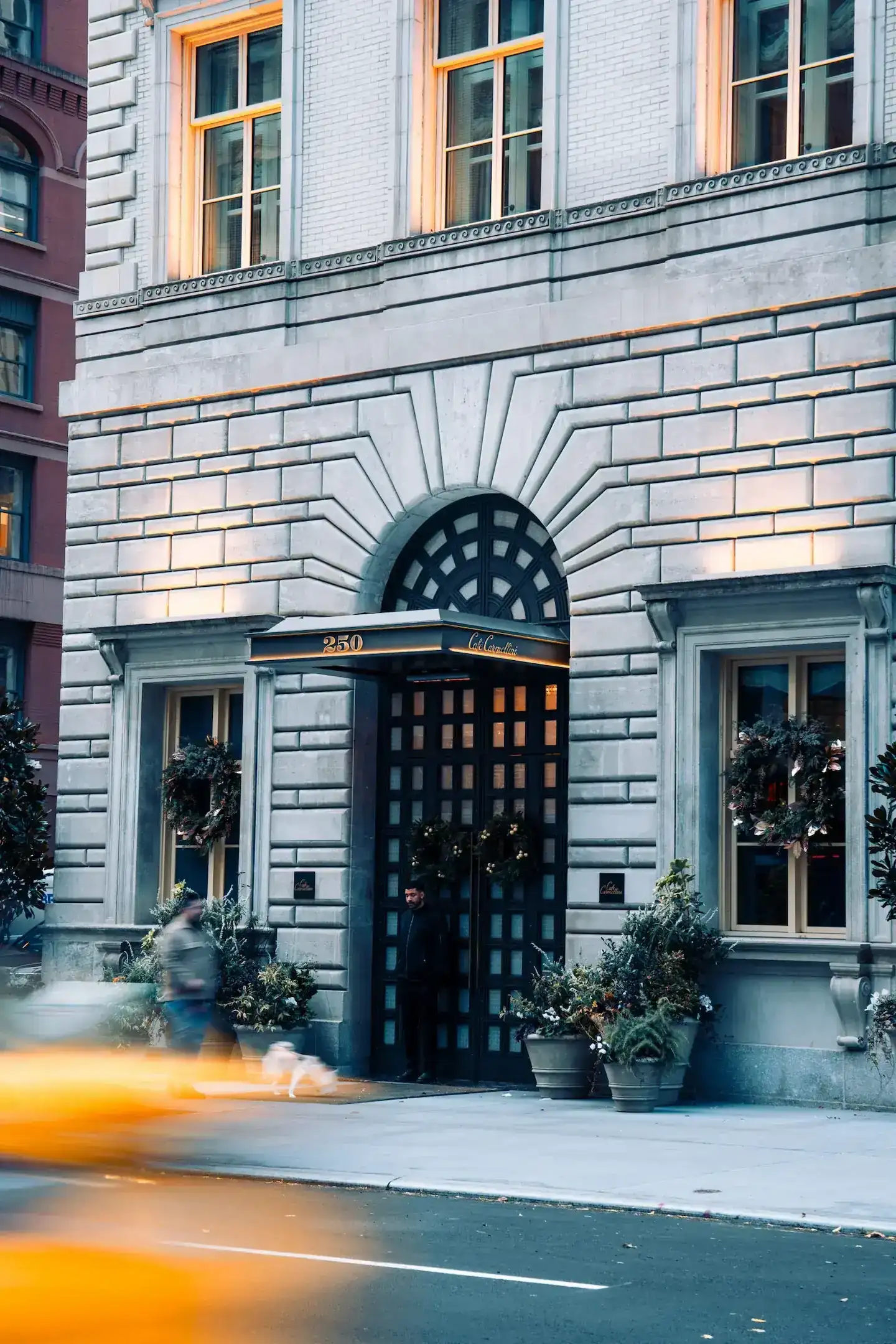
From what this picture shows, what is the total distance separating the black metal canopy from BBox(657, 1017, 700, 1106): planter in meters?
4.06

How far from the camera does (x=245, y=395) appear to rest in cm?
2469

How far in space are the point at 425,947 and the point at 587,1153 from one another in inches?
244

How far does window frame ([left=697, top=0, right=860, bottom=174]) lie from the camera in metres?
21.0

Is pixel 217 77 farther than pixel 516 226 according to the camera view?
Yes

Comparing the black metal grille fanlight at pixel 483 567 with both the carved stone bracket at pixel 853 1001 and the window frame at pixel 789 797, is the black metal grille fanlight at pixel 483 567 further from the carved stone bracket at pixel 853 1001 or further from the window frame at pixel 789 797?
the carved stone bracket at pixel 853 1001

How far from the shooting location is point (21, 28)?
47.1 m

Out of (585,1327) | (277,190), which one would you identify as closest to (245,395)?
(277,190)

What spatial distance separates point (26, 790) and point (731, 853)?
32.8 ft

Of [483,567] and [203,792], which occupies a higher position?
→ [483,567]

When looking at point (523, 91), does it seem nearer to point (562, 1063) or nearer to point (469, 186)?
point (469, 186)

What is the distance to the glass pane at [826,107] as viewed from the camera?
20.6 m

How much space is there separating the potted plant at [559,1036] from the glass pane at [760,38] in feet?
30.1

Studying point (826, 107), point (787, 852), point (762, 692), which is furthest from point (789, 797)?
point (826, 107)

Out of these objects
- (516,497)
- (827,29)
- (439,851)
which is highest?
(827,29)
